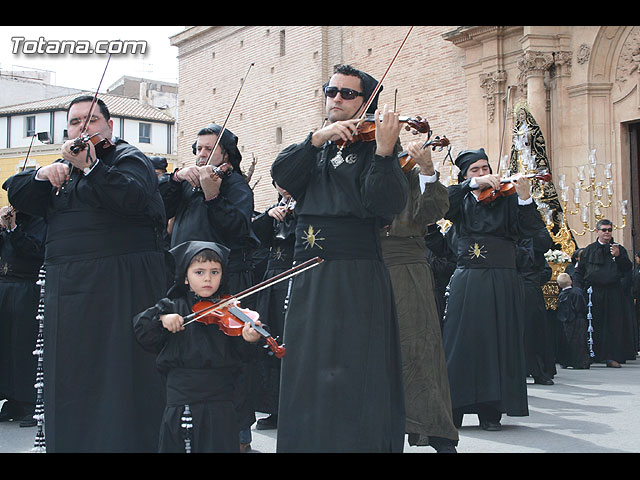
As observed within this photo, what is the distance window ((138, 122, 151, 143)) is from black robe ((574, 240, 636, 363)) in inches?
1806

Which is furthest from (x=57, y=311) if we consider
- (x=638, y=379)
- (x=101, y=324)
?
(x=638, y=379)

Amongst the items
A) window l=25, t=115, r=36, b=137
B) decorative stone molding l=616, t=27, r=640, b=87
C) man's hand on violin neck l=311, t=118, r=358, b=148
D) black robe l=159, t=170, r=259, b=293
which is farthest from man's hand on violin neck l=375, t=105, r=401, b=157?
window l=25, t=115, r=36, b=137

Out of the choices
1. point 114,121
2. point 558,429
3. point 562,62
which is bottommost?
point 558,429

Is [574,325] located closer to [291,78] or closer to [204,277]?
[204,277]

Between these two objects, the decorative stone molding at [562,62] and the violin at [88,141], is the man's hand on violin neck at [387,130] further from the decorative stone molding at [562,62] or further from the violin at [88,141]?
the decorative stone molding at [562,62]

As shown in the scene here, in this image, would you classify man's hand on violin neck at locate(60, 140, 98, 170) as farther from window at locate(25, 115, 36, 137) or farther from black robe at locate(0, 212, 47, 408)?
window at locate(25, 115, 36, 137)

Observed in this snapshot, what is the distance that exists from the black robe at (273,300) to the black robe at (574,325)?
7202 millimetres

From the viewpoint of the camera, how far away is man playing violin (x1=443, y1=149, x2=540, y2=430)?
734 centimetres

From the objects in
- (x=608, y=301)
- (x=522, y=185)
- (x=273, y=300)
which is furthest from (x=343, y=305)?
(x=608, y=301)

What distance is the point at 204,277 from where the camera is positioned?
16.1ft

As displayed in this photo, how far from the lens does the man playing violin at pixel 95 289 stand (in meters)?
4.96

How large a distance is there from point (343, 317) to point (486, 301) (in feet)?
11.4

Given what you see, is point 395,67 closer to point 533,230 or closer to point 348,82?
point 533,230

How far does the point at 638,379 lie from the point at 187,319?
8.59 meters
